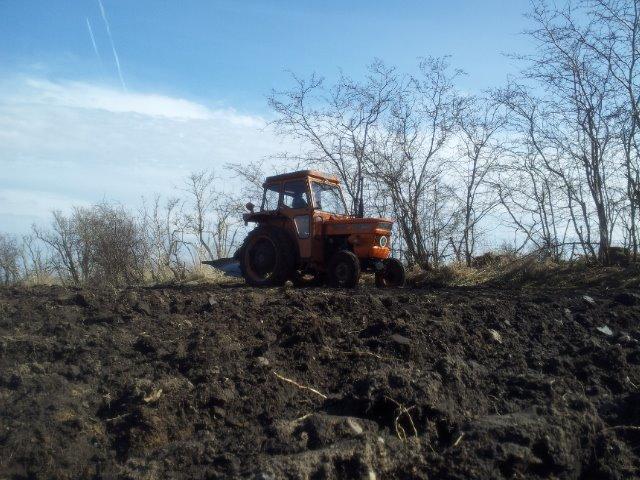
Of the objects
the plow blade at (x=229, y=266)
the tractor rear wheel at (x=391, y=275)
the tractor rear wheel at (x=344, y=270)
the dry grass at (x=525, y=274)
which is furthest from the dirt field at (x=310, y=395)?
the plow blade at (x=229, y=266)

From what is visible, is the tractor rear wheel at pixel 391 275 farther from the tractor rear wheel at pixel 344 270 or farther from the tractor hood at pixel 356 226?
the tractor rear wheel at pixel 344 270

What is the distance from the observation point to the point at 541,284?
431 inches

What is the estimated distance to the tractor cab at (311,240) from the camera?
10789 mm

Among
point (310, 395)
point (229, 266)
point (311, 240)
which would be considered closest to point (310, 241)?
point (311, 240)

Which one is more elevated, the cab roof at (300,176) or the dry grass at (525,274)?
the cab roof at (300,176)

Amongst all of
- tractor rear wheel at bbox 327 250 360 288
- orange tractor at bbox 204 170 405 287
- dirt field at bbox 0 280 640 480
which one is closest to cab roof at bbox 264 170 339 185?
orange tractor at bbox 204 170 405 287

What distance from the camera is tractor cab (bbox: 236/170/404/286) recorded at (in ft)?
35.4

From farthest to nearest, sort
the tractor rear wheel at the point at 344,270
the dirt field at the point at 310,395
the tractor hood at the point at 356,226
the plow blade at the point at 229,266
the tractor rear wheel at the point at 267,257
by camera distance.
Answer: the plow blade at the point at 229,266 → the tractor rear wheel at the point at 267,257 → the tractor hood at the point at 356,226 → the tractor rear wheel at the point at 344,270 → the dirt field at the point at 310,395

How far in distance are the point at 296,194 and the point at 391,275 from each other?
2.35 metres

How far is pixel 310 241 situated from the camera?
36.5 feet

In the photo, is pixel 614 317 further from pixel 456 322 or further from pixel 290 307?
pixel 290 307

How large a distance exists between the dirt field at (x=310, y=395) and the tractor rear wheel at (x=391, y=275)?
5.03m

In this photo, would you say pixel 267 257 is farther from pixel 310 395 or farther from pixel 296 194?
pixel 310 395

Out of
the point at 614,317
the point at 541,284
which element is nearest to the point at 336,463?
the point at 614,317
